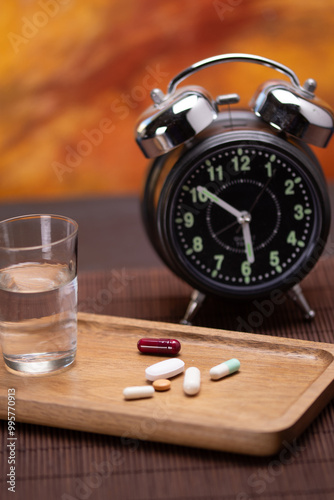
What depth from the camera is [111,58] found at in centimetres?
276

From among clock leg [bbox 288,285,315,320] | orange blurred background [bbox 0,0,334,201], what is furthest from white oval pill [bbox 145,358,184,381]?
Result: orange blurred background [bbox 0,0,334,201]

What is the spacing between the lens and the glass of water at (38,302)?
129 centimetres

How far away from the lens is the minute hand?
157 centimetres

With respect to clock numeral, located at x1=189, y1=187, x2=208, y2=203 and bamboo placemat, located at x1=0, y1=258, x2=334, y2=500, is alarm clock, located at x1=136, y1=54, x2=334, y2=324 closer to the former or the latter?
clock numeral, located at x1=189, y1=187, x2=208, y2=203

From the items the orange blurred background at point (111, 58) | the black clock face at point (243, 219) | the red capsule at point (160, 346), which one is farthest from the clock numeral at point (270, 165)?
the orange blurred background at point (111, 58)

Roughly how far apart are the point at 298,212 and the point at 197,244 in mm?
222

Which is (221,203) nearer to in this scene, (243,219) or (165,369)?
(243,219)

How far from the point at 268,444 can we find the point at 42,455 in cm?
36

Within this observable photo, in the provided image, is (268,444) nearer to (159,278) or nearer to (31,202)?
(159,278)

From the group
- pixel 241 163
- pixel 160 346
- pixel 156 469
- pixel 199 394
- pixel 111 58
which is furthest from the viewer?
pixel 111 58

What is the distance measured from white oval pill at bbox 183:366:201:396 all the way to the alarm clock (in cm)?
34

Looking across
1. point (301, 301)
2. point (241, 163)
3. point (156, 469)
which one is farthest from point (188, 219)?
point (156, 469)

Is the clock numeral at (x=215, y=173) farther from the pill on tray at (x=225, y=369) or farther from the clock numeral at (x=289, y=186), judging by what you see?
the pill on tray at (x=225, y=369)

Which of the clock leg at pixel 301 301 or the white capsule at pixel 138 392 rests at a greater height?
the clock leg at pixel 301 301
